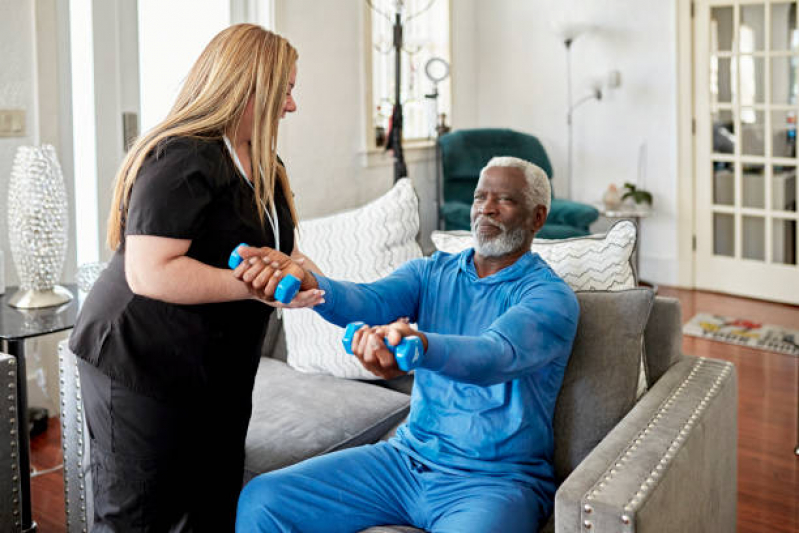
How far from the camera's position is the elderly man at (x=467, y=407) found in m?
1.72

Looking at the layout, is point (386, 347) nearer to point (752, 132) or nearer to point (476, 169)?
point (476, 169)

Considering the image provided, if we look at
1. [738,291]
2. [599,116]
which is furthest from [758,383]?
[599,116]

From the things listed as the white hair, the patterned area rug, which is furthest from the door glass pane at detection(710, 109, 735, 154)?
the white hair

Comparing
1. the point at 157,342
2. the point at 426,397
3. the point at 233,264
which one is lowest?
the point at 426,397

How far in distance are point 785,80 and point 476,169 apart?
1942mm

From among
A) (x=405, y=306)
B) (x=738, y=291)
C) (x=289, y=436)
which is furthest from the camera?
(x=738, y=291)

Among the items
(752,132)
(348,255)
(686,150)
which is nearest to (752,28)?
(752,132)

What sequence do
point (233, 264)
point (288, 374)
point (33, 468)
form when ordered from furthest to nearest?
point (33, 468) → point (288, 374) → point (233, 264)

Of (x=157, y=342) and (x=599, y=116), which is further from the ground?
(x=599, y=116)

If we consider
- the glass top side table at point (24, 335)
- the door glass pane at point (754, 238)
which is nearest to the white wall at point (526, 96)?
the door glass pane at point (754, 238)

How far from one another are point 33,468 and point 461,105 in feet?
14.0

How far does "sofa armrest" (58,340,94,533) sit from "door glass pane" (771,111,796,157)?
4533 millimetres

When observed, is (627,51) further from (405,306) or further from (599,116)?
(405,306)

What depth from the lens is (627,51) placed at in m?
5.86
